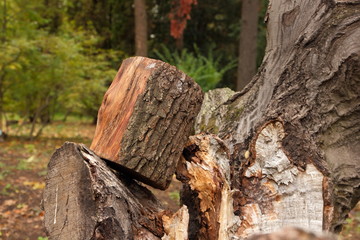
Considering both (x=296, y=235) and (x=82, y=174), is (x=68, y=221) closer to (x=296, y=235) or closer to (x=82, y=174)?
(x=82, y=174)

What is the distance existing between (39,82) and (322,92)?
8.94 metres

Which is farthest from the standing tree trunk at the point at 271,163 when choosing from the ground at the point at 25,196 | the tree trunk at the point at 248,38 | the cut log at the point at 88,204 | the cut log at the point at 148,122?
the tree trunk at the point at 248,38

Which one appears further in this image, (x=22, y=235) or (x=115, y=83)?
(x=22, y=235)

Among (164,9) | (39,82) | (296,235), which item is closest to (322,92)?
(296,235)

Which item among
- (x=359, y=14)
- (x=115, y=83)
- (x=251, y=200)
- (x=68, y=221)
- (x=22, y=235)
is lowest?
(x=22, y=235)

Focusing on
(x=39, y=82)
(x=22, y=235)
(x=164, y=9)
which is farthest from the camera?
(x=164, y=9)

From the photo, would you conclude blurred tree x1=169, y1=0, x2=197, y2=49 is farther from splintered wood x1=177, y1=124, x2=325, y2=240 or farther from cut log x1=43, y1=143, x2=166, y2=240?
cut log x1=43, y1=143, x2=166, y2=240

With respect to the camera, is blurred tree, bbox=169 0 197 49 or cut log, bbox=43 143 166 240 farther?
blurred tree, bbox=169 0 197 49

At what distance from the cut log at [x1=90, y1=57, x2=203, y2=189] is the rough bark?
18 cm

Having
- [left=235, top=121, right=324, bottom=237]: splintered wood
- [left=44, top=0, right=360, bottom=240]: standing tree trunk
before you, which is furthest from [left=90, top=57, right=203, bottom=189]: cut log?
[left=235, top=121, right=324, bottom=237]: splintered wood

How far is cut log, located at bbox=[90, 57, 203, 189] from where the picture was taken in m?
2.34

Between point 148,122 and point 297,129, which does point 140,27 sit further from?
point 297,129

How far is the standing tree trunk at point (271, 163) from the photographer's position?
2.16 m

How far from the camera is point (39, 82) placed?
34.0ft
